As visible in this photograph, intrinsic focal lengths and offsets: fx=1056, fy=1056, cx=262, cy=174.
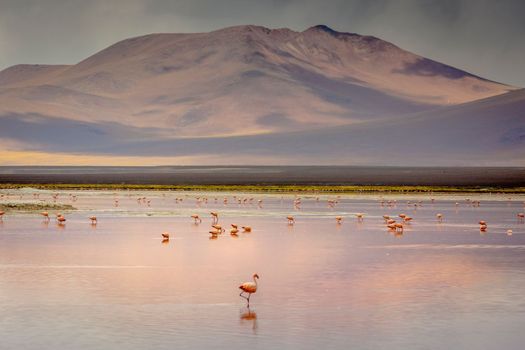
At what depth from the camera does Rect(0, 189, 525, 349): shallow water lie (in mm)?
19172

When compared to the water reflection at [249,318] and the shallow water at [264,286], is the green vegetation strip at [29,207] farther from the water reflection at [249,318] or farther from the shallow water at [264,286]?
the water reflection at [249,318]

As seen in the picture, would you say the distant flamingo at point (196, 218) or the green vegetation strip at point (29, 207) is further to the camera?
the green vegetation strip at point (29, 207)

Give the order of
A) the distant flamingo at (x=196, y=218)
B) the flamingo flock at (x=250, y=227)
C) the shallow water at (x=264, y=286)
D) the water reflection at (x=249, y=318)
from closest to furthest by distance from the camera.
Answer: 1. the shallow water at (x=264, y=286)
2. the water reflection at (x=249, y=318)
3. the flamingo flock at (x=250, y=227)
4. the distant flamingo at (x=196, y=218)

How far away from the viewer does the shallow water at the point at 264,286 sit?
19.2 meters

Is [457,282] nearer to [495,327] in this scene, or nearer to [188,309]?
[495,327]

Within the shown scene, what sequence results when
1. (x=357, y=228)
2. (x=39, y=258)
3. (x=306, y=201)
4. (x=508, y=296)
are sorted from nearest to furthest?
(x=508, y=296)
(x=39, y=258)
(x=357, y=228)
(x=306, y=201)

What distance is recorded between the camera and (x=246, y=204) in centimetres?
6662

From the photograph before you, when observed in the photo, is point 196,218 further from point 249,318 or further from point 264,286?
point 249,318

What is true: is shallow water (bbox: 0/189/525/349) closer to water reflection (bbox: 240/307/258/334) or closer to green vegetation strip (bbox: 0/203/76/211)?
water reflection (bbox: 240/307/258/334)

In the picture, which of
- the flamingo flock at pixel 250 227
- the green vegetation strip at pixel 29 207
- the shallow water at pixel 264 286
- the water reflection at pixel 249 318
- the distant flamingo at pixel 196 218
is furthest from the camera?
the green vegetation strip at pixel 29 207

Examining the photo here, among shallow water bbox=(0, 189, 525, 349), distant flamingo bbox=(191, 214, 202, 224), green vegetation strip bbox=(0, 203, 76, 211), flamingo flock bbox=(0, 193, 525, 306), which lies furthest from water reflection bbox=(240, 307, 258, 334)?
green vegetation strip bbox=(0, 203, 76, 211)

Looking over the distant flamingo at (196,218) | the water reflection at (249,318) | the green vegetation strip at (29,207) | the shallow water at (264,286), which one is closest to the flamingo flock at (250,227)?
the distant flamingo at (196,218)

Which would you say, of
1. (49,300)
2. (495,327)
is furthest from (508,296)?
(49,300)

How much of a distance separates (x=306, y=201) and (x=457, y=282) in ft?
153
